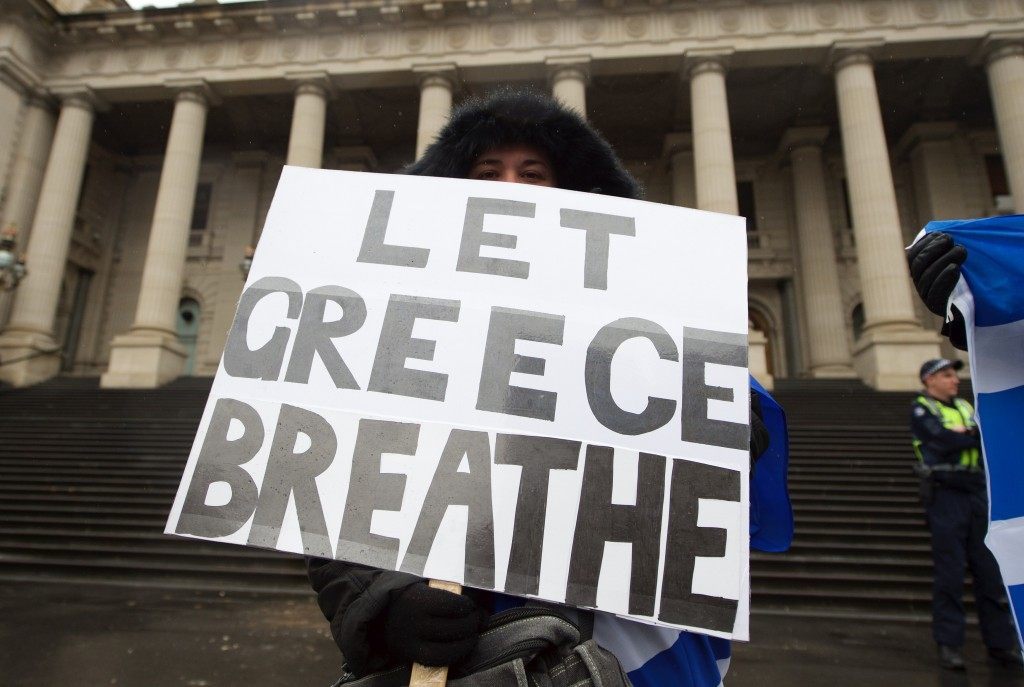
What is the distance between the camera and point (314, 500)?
1.34m

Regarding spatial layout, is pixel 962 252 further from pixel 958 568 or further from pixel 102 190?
pixel 102 190

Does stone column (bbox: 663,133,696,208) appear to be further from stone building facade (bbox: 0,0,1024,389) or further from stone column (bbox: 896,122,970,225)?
stone column (bbox: 896,122,970,225)

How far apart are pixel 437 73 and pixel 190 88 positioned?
771 centimetres

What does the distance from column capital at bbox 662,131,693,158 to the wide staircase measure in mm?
12072

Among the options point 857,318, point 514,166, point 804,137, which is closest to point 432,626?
point 514,166

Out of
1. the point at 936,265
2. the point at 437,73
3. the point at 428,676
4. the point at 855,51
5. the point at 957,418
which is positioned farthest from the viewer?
the point at 437,73

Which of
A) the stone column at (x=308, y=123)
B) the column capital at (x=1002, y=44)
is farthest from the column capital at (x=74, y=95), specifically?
the column capital at (x=1002, y=44)

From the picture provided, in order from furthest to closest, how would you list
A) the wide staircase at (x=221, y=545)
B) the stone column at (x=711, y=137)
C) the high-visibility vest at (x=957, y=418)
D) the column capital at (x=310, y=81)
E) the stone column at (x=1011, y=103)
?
the column capital at (x=310, y=81) → the stone column at (x=711, y=137) → the stone column at (x=1011, y=103) → the wide staircase at (x=221, y=545) → the high-visibility vest at (x=957, y=418)

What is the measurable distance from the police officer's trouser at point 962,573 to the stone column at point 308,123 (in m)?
16.7

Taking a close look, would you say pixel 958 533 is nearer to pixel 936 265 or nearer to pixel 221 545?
pixel 936 265

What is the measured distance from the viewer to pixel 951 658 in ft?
12.9

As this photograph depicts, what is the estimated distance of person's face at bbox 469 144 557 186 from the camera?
1.90 metres

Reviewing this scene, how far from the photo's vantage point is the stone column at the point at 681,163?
20.9 meters

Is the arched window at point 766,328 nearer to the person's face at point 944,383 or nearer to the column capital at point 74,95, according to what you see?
the person's face at point 944,383
